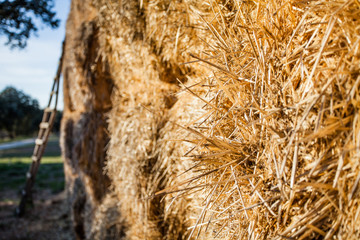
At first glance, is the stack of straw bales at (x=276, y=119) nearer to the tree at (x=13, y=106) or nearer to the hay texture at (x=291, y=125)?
the hay texture at (x=291, y=125)

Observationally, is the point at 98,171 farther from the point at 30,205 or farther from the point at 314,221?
the point at 30,205

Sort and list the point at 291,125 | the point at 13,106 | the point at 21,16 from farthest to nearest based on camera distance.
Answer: the point at 13,106
the point at 21,16
the point at 291,125

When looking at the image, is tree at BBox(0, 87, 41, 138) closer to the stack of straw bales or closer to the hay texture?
the stack of straw bales

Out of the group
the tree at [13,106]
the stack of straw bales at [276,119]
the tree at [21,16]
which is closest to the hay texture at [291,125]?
the stack of straw bales at [276,119]

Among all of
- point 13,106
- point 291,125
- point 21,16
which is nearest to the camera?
point 291,125

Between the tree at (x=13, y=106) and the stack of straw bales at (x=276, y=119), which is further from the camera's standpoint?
the tree at (x=13, y=106)

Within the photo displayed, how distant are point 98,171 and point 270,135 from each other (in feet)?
9.72

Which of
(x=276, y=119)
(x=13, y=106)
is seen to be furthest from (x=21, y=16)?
(x=13, y=106)

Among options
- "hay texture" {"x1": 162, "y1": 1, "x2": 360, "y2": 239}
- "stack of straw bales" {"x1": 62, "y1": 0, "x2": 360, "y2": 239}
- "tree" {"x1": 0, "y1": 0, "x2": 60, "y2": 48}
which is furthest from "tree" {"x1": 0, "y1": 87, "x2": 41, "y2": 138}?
"hay texture" {"x1": 162, "y1": 1, "x2": 360, "y2": 239}

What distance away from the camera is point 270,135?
104 cm

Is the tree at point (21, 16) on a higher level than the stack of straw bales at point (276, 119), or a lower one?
higher

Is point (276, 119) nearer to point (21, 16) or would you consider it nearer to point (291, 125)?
point (291, 125)

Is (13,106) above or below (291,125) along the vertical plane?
above

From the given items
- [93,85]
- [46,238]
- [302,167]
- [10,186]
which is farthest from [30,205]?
[302,167]
